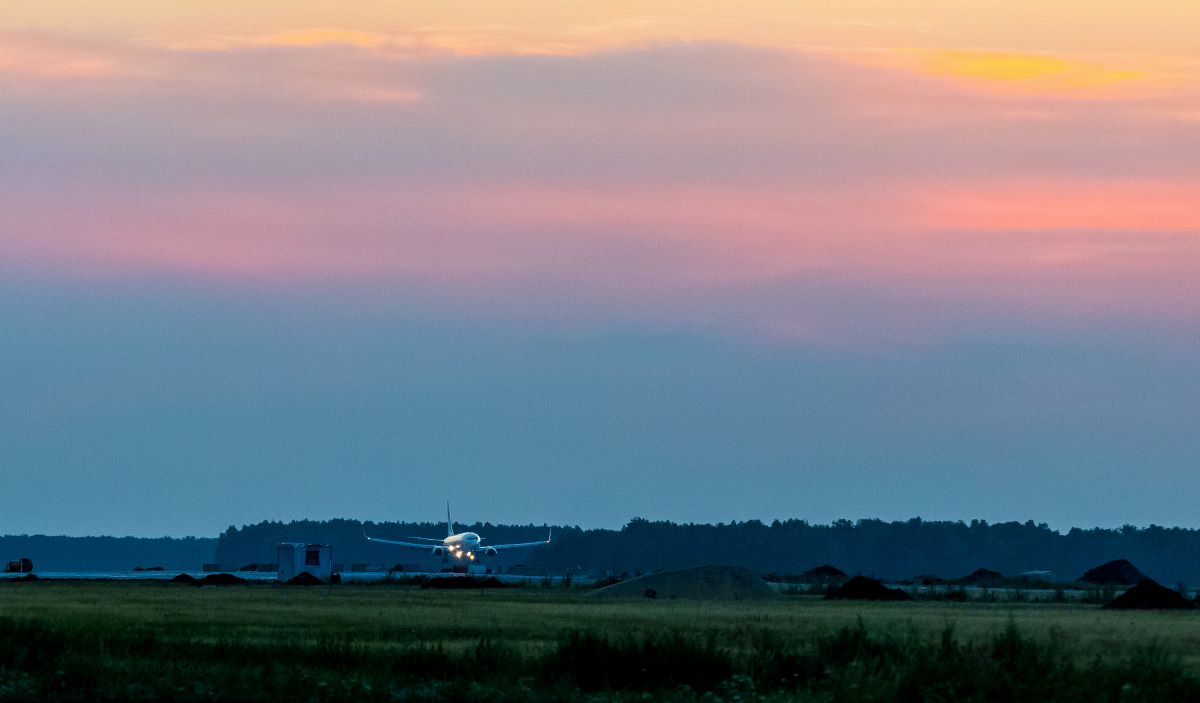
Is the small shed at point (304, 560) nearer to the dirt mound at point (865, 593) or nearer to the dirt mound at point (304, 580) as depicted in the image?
the dirt mound at point (304, 580)

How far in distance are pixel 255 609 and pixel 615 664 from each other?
40359 millimetres

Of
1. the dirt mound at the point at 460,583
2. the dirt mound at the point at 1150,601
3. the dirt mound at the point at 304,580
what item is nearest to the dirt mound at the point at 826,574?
the dirt mound at the point at 460,583

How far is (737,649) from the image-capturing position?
46219 millimetres

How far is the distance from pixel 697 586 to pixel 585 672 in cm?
6479

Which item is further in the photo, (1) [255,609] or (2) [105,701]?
(1) [255,609]

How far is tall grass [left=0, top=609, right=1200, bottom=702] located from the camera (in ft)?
105

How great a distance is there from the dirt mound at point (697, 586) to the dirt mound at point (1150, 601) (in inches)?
780

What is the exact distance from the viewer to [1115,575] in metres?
150

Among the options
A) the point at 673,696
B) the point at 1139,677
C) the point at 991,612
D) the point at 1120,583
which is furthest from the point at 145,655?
the point at 1120,583

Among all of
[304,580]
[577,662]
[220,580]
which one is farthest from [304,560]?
[577,662]

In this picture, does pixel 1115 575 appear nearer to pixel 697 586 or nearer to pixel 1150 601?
pixel 697 586

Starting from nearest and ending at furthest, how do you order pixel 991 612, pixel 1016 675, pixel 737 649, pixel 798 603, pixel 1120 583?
pixel 1016 675, pixel 737 649, pixel 991 612, pixel 798 603, pixel 1120 583

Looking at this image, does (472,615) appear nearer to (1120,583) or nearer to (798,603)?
(798,603)

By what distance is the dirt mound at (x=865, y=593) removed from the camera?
96000 mm
